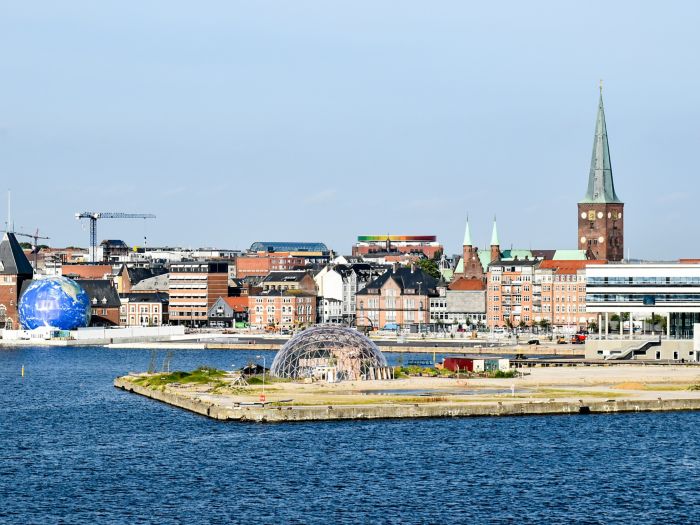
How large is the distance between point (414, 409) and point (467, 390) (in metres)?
13.3

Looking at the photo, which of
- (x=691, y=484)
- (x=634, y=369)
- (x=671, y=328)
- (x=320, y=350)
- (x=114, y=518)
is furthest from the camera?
(x=671, y=328)

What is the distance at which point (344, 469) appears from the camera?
7431 centimetres

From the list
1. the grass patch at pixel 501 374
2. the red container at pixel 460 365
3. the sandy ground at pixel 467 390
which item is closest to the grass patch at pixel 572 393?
the sandy ground at pixel 467 390

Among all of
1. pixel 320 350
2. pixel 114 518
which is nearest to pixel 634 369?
pixel 320 350

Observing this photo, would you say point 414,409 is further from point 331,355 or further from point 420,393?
point 331,355

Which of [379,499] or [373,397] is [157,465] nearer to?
[379,499]

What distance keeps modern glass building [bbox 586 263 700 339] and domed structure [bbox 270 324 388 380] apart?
40.7 m

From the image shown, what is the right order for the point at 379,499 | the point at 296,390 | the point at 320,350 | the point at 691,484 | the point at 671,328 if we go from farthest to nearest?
1. the point at 671,328
2. the point at 320,350
3. the point at 296,390
4. the point at 691,484
5. the point at 379,499

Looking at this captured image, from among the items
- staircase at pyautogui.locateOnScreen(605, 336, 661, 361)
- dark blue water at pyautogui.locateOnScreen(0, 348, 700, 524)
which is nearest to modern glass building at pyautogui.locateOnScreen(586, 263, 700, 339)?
staircase at pyautogui.locateOnScreen(605, 336, 661, 361)

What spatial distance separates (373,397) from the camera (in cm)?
10025

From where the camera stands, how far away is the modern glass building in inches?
5782

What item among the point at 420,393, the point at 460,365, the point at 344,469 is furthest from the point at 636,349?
the point at 344,469

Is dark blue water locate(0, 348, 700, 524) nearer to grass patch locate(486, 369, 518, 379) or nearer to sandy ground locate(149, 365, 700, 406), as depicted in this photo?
sandy ground locate(149, 365, 700, 406)

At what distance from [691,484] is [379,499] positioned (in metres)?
15.3
